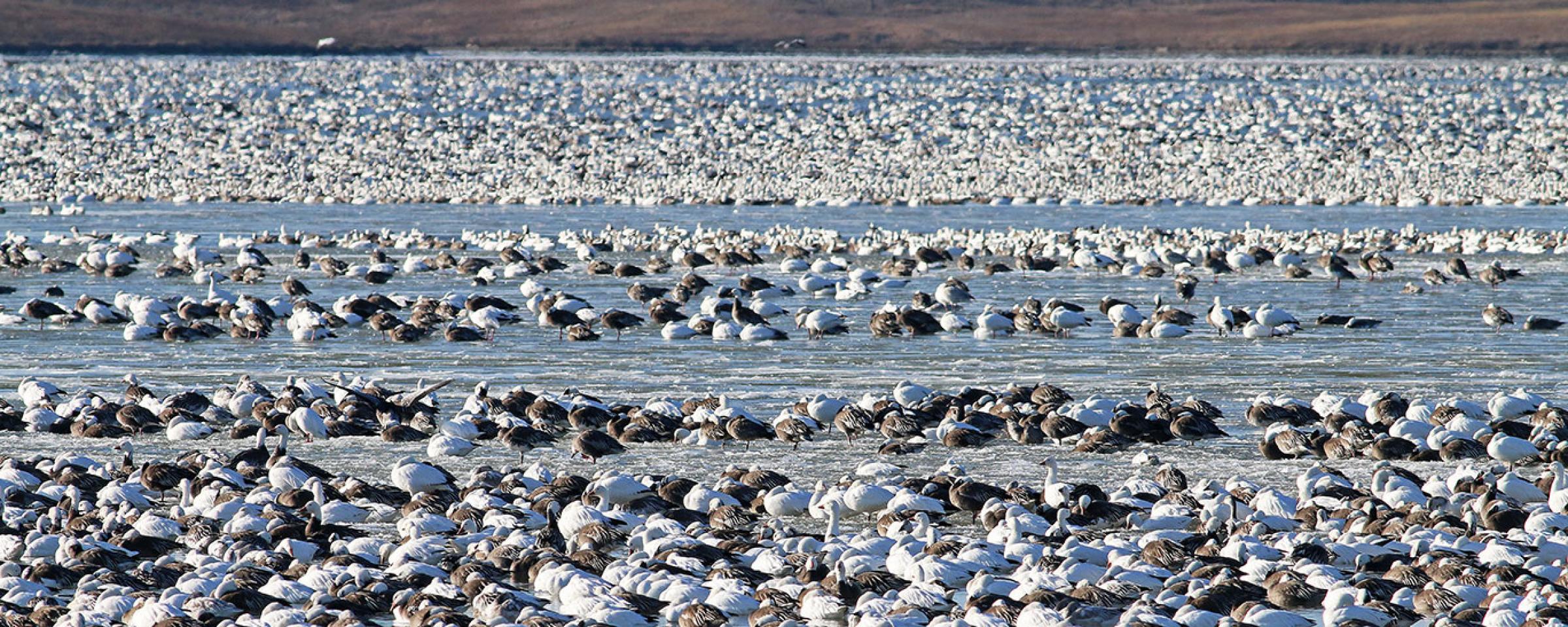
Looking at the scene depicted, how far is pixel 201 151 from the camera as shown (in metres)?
49.9

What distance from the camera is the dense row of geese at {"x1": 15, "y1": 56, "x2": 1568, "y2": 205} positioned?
136 ft

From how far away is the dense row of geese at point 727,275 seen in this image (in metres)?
20.5

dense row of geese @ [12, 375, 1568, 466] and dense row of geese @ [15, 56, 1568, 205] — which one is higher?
dense row of geese @ [12, 375, 1568, 466]

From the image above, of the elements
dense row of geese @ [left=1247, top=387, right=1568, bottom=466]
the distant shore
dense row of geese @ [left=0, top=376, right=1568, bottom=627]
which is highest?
dense row of geese @ [left=0, top=376, right=1568, bottom=627]

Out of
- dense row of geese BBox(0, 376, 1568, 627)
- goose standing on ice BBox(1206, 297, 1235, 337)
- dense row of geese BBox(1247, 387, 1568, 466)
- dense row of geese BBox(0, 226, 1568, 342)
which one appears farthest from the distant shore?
dense row of geese BBox(0, 376, 1568, 627)

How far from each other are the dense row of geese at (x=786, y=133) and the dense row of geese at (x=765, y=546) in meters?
26.8

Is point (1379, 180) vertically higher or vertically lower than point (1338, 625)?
lower

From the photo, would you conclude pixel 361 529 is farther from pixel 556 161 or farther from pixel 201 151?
pixel 201 151

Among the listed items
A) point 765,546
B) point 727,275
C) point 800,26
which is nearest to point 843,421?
point 765,546

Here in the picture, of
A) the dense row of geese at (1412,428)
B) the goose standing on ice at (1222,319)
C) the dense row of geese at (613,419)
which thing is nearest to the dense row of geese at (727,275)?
the goose standing on ice at (1222,319)

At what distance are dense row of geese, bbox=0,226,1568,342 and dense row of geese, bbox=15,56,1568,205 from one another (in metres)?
8.79

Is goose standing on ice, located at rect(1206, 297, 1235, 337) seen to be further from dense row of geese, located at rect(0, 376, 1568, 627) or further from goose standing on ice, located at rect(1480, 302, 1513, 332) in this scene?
dense row of geese, located at rect(0, 376, 1568, 627)

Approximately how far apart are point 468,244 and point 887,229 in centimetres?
711

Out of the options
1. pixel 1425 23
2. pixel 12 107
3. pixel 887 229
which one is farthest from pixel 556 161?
pixel 1425 23
